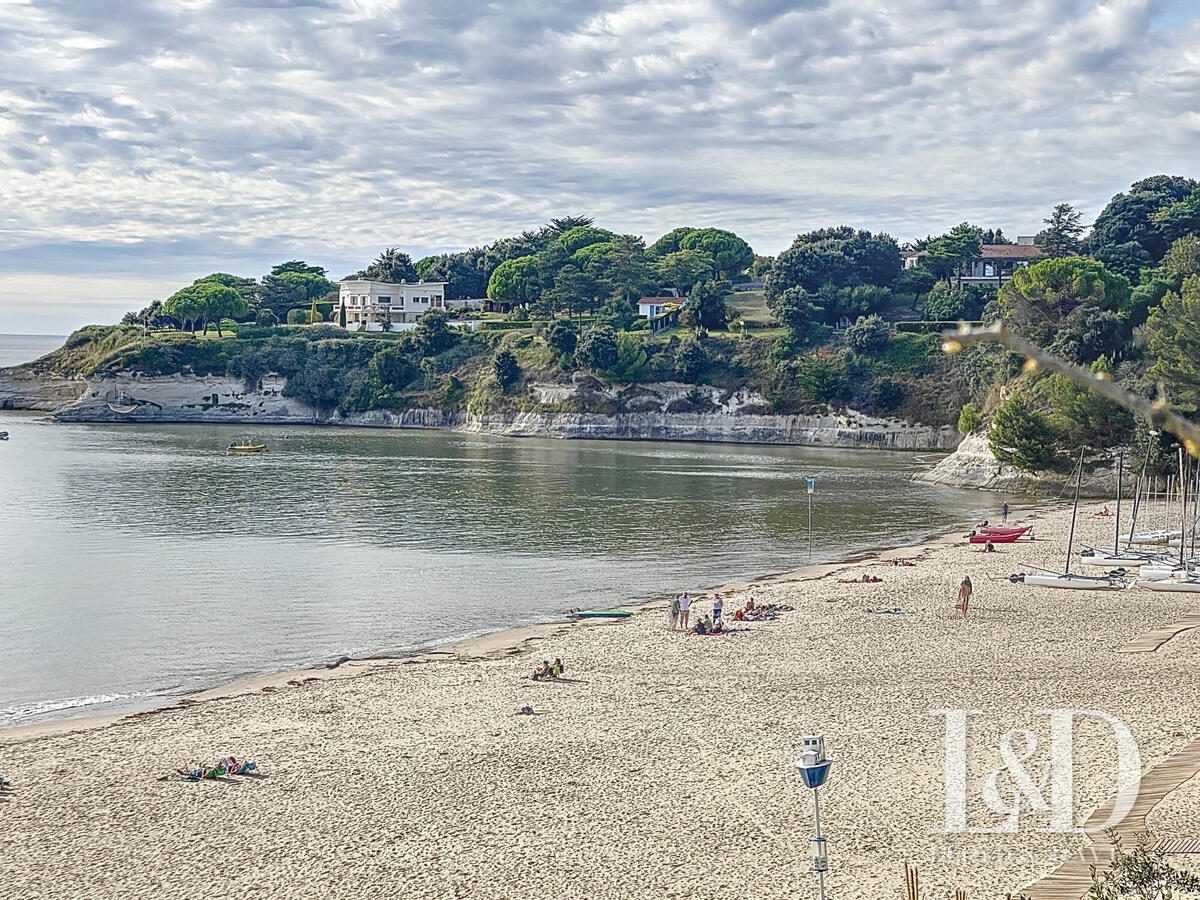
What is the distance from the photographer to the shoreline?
22.0m

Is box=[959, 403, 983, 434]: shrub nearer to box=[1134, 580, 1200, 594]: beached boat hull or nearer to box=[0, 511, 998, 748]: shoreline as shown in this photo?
box=[0, 511, 998, 748]: shoreline

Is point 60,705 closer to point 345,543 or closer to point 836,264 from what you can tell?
point 345,543

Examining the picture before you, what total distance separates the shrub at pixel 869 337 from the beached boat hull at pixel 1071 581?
241 feet

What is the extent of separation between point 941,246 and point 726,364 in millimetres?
29151

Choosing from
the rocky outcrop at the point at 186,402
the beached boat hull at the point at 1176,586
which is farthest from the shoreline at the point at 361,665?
the rocky outcrop at the point at 186,402

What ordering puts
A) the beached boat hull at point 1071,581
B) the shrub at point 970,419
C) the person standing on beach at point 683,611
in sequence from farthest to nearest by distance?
the shrub at point 970,419 → the beached boat hull at point 1071,581 → the person standing on beach at point 683,611

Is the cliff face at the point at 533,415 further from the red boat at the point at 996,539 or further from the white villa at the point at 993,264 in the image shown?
the red boat at the point at 996,539

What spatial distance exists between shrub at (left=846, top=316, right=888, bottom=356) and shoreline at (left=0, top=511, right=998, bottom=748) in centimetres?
7187

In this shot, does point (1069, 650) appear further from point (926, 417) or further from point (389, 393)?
point (389, 393)

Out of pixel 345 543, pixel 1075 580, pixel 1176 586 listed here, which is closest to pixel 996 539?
pixel 1075 580

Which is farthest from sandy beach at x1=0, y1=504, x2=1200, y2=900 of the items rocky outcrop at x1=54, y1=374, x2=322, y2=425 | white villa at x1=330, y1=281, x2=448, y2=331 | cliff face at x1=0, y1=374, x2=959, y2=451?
white villa at x1=330, y1=281, x2=448, y2=331

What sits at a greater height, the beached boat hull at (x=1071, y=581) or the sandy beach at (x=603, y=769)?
the beached boat hull at (x=1071, y=581)

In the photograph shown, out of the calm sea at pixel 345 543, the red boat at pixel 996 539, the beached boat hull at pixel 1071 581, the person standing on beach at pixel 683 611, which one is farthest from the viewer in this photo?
the red boat at pixel 996 539

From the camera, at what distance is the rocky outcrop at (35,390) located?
441ft
